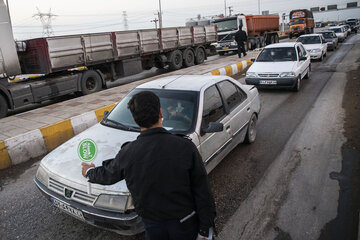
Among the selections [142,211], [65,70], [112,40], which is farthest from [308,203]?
[112,40]

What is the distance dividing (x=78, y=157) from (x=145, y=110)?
6.06ft

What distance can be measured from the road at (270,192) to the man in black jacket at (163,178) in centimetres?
139

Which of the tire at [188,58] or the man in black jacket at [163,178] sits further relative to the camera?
the tire at [188,58]

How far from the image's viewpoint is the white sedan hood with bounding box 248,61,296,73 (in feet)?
29.3

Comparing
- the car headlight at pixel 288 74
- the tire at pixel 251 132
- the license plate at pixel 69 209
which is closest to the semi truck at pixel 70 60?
the license plate at pixel 69 209

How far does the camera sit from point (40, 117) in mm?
7020

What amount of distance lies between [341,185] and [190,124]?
7.28ft

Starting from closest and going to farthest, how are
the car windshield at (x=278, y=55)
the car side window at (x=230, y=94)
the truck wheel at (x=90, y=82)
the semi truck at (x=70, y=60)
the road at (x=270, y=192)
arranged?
1. the road at (x=270, y=192)
2. the car side window at (x=230, y=94)
3. the semi truck at (x=70, y=60)
4. the car windshield at (x=278, y=55)
5. the truck wheel at (x=90, y=82)

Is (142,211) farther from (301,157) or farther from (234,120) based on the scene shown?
(301,157)

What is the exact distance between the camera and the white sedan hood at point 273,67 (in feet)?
29.3

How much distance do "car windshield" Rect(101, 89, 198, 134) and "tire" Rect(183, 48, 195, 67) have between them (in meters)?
12.2

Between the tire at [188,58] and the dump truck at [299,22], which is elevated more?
the dump truck at [299,22]

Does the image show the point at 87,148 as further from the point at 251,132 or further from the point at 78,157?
the point at 251,132

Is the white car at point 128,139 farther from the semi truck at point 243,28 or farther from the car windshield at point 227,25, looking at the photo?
the car windshield at point 227,25
